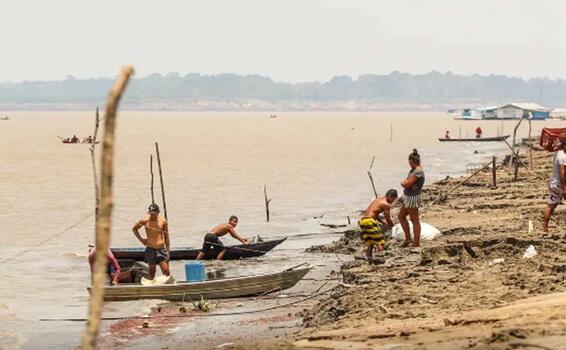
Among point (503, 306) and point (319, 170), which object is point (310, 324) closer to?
point (503, 306)

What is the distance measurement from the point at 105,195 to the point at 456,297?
719 cm

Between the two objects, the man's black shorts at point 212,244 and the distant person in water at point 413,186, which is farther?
the man's black shorts at point 212,244

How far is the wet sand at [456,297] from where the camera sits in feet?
29.1

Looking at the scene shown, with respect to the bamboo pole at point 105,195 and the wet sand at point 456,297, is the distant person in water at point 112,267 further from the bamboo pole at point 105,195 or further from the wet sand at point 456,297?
the bamboo pole at point 105,195

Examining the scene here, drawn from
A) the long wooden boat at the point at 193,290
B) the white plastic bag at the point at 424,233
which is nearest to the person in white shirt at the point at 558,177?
the white plastic bag at the point at 424,233

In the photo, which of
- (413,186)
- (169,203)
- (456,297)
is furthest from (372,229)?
(169,203)

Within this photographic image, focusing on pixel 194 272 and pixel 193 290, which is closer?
pixel 193 290

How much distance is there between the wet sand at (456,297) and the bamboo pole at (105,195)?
3.32m

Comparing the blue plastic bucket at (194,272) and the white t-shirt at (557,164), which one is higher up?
the white t-shirt at (557,164)

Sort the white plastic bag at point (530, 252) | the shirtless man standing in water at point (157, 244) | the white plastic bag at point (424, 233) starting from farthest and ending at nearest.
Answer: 1. the white plastic bag at point (424, 233)
2. the shirtless man standing in water at point (157, 244)
3. the white plastic bag at point (530, 252)

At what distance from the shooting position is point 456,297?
11.8 metres

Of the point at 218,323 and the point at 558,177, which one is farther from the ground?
the point at 558,177

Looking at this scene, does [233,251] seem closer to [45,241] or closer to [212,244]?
[212,244]

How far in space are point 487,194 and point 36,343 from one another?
1636 cm
